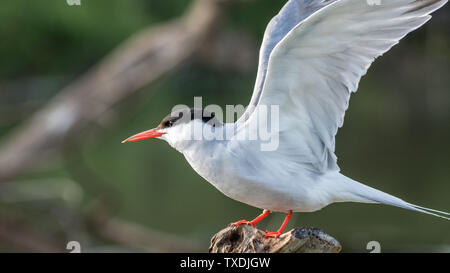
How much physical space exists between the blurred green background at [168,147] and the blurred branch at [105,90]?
0.65 feet

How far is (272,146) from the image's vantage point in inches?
109

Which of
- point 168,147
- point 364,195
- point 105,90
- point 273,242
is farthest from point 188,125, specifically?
point 168,147

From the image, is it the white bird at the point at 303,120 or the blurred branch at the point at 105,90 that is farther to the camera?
the blurred branch at the point at 105,90

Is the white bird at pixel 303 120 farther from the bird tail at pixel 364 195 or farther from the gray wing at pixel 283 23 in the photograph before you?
the gray wing at pixel 283 23

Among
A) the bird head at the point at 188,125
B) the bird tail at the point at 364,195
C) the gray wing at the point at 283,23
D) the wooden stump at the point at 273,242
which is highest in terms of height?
the gray wing at the point at 283,23

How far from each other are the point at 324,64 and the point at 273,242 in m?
0.79

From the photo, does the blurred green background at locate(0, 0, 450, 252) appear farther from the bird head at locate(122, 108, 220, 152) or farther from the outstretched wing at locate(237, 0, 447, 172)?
the bird head at locate(122, 108, 220, 152)

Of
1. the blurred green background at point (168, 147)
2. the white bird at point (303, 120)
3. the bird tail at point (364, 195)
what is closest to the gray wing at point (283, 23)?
the white bird at point (303, 120)

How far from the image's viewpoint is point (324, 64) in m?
2.66

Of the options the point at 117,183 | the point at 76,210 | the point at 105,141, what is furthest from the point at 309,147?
the point at 105,141

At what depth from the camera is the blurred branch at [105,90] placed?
291 inches

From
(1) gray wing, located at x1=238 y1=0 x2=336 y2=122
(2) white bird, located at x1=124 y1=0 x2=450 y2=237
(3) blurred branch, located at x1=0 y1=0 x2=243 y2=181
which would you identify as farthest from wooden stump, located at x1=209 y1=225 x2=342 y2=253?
(3) blurred branch, located at x1=0 y1=0 x2=243 y2=181

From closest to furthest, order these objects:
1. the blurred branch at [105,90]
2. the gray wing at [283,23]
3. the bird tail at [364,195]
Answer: the bird tail at [364,195] → the gray wing at [283,23] → the blurred branch at [105,90]

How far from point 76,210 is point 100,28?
10.2 meters
